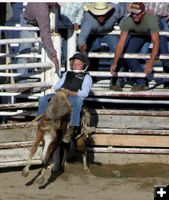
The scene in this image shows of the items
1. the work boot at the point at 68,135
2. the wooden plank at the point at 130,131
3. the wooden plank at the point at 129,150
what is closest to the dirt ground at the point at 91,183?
the wooden plank at the point at 129,150

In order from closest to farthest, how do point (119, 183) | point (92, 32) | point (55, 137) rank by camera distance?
1. point (55, 137)
2. point (119, 183)
3. point (92, 32)

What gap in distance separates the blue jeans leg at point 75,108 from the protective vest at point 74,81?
18 cm

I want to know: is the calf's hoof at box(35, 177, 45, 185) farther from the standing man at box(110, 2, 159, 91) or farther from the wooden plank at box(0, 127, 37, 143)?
the standing man at box(110, 2, 159, 91)

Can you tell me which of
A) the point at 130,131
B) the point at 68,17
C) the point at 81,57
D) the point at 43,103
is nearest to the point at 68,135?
the point at 43,103

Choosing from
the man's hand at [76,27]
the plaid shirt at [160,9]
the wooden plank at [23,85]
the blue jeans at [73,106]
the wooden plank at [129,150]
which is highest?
the plaid shirt at [160,9]

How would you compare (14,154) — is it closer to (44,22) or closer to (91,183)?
(91,183)

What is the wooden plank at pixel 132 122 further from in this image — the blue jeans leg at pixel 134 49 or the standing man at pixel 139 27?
the standing man at pixel 139 27

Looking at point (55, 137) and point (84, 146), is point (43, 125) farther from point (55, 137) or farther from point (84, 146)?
point (84, 146)

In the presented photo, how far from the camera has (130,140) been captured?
27.8ft

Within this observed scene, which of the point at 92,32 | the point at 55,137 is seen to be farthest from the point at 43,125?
the point at 92,32

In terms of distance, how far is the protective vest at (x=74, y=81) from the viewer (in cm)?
783

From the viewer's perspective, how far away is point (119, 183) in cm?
775

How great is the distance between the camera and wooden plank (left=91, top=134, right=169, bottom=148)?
8477 millimetres

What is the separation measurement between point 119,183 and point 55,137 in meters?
1.25
